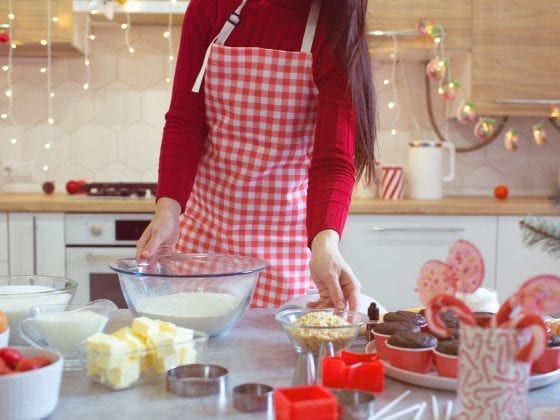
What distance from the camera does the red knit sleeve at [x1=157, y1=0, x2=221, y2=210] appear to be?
1455mm

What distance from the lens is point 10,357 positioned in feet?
2.55

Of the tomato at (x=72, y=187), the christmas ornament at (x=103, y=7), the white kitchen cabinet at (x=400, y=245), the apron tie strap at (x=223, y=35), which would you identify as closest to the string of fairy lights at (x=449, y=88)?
the white kitchen cabinet at (x=400, y=245)

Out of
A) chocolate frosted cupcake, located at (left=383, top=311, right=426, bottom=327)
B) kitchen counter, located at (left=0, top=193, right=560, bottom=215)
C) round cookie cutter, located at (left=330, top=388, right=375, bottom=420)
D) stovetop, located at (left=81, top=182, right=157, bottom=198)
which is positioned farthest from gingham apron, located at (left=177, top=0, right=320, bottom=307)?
stovetop, located at (left=81, top=182, right=157, bottom=198)

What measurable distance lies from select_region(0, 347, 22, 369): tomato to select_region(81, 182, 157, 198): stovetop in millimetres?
1744

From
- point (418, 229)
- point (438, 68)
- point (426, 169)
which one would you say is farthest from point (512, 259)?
point (438, 68)

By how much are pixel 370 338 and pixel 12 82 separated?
224 centimetres

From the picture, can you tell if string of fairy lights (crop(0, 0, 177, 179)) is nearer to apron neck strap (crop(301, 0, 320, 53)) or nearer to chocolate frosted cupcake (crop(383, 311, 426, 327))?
apron neck strap (crop(301, 0, 320, 53))

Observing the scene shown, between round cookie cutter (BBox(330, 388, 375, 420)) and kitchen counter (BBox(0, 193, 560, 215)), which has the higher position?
kitchen counter (BBox(0, 193, 560, 215))

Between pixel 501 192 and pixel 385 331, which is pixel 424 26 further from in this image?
pixel 385 331

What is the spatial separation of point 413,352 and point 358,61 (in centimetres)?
69

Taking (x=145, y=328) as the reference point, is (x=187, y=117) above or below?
above

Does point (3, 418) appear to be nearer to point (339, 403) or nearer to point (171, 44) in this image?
point (339, 403)

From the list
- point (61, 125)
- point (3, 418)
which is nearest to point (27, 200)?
point (61, 125)

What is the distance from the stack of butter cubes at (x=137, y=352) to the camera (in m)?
0.83
